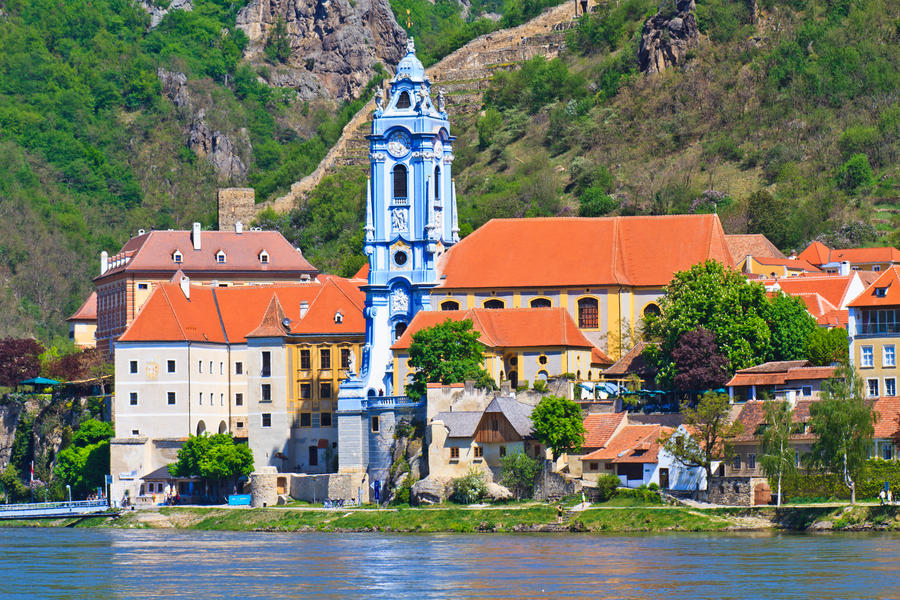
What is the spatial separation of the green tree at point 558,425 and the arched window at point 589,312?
14535 mm

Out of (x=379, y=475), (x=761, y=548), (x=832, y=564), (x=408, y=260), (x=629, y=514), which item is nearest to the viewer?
(x=832, y=564)

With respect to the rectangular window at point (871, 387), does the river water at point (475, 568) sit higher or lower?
lower

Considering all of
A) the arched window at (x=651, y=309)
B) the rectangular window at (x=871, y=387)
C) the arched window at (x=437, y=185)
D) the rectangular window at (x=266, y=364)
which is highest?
the arched window at (x=437, y=185)

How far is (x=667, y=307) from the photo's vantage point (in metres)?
100

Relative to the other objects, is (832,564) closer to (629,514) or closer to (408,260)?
(629,514)

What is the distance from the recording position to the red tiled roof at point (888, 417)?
85125 mm

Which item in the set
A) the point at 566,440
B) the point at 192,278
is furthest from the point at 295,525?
the point at 192,278

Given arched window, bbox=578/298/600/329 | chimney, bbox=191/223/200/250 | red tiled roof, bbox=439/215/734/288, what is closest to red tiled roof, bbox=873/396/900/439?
red tiled roof, bbox=439/215/734/288

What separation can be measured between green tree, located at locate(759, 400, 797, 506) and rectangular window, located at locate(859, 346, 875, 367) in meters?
7.96

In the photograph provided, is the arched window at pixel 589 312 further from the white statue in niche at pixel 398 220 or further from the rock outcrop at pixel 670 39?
the rock outcrop at pixel 670 39

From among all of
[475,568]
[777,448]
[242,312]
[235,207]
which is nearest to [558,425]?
[777,448]

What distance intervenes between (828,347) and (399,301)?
22982 mm

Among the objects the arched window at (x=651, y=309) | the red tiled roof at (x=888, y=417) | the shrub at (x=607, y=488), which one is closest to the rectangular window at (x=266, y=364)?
the arched window at (x=651, y=309)

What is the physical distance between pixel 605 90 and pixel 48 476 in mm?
64899
